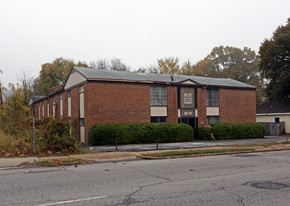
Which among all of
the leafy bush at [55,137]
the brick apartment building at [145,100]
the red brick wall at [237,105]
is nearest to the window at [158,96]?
the brick apartment building at [145,100]

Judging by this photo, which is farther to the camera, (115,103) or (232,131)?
(232,131)

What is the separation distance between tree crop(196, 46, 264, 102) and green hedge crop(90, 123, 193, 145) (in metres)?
48.7

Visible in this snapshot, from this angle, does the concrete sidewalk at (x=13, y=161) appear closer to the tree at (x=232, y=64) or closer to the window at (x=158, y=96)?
the window at (x=158, y=96)

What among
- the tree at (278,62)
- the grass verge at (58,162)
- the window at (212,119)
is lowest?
the grass verge at (58,162)

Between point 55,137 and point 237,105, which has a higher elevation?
point 237,105

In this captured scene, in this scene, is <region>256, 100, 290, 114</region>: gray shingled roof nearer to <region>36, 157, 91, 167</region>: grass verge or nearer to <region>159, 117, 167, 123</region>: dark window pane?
<region>159, 117, 167, 123</region>: dark window pane

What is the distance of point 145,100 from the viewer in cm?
2645

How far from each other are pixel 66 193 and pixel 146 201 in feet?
6.91

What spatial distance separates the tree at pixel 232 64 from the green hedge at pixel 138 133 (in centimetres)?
4866

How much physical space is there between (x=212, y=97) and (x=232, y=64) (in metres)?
50.9

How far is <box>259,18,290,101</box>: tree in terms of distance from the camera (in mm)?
39438

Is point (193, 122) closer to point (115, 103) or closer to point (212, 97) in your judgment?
point (212, 97)

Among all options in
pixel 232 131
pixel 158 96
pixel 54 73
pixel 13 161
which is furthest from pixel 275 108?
pixel 54 73

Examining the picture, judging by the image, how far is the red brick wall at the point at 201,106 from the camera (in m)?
29.2
